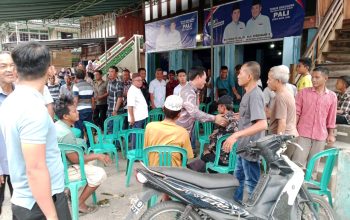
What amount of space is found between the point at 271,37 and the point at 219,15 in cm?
230

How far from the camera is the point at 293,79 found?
590cm

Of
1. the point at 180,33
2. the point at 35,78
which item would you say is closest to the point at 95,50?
the point at 180,33

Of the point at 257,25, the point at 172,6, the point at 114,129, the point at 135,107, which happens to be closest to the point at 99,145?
the point at 114,129

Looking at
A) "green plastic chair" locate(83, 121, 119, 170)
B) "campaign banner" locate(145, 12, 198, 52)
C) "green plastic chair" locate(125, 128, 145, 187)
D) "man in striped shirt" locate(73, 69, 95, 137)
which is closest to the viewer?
"green plastic chair" locate(125, 128, 145, 187)

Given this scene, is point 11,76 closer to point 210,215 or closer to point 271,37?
point 210,215

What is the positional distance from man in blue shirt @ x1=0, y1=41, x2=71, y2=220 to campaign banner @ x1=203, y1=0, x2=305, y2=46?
6264 millimetres

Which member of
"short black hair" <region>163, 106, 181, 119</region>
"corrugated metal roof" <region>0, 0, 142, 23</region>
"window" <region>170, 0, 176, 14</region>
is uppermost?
"window" <region>170, 0, 176, 14</region>

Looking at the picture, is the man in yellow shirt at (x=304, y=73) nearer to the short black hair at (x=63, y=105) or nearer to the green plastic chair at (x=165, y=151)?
the green plastic chair at (x=165, y=151)

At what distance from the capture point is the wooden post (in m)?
2.78

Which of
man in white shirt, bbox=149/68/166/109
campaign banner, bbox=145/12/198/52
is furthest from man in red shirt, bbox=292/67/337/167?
campaign banner, bbox=145/12/198/52

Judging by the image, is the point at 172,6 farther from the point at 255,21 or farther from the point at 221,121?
the point at 221,121

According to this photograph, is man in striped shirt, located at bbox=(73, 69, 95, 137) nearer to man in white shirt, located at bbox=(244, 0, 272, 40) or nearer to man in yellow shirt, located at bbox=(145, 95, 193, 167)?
man in yellow shirt, located at bbox=(145, 95, 193, 167)

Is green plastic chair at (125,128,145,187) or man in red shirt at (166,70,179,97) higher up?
man in red shirt at (166,70,179,97)

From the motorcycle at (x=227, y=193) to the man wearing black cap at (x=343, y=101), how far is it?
3.04 m
